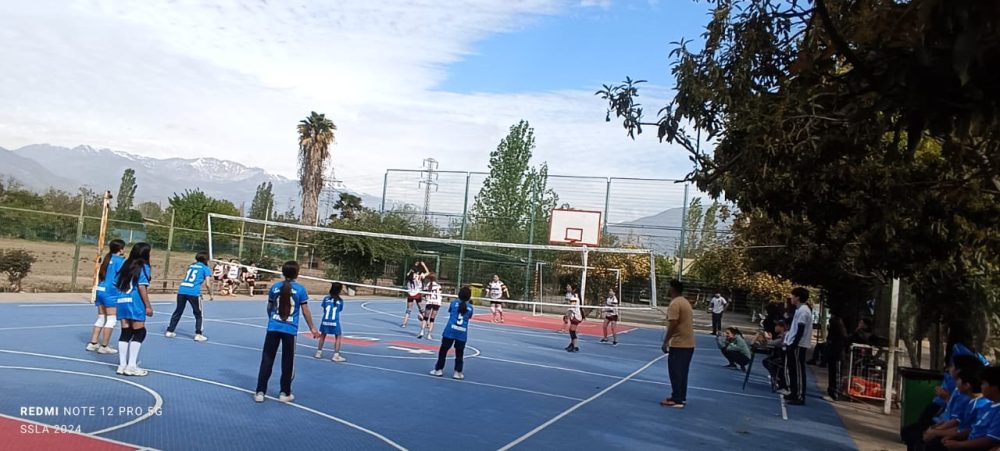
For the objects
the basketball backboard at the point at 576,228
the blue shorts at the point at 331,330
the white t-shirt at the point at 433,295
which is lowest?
the blue shorts at the point at 331,330

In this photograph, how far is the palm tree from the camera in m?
49.8

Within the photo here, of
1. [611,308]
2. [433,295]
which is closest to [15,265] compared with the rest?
[433,295]

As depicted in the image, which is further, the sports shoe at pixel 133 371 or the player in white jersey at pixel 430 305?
the player in white jersey at pixel 430 305

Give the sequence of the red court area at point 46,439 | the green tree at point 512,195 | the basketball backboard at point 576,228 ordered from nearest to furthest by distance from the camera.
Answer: the red court area at point 46,439 < the basketball backboard at point 576,228 < the green tree at point 512,195

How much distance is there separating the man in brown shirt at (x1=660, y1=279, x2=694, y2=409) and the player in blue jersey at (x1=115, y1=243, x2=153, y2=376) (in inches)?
282

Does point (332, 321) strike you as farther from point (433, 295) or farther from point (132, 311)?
point (433, 295)

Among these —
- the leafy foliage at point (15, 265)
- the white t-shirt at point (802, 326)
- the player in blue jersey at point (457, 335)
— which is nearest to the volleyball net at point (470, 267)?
the leafy foliage at point (15, 265)

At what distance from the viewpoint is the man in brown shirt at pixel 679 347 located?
11.0 meters

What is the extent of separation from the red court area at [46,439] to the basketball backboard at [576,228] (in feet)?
89.8

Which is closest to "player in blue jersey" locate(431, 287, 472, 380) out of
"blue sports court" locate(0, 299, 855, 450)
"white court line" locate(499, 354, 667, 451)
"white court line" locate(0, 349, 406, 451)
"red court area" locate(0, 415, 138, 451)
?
"blue sports court" locate(0, 299, 855, 450)

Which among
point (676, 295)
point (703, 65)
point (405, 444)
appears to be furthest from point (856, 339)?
point (405, 444)

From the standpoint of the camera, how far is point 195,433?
702cm

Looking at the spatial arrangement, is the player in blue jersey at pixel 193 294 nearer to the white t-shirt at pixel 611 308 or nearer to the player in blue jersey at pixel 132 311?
the player in blue jersey at pixel 132 311

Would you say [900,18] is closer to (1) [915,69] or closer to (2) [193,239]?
(1) [915,69]
